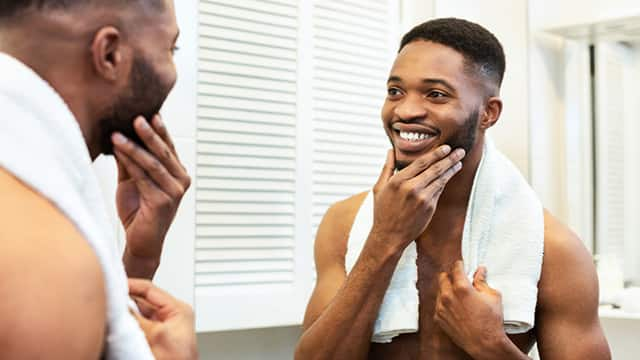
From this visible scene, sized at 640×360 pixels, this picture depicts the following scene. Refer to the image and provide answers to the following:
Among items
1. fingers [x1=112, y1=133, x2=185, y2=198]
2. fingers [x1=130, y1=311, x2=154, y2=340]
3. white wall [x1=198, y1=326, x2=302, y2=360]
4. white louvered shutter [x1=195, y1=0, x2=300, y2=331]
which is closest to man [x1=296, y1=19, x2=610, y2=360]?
white louvered shutter [x1=195, y1=0, x2=300, y2=331]

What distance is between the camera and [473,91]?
4.68ft

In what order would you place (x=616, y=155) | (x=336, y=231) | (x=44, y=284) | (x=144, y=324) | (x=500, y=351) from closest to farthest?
1. (x=44, y=284)
2. (x=144, y=324)
3. (x=500, y=351)
4. (x=336, y=231)
5. (x=616, y=155)

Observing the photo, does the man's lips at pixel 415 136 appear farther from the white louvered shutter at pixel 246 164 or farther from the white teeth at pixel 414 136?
the white louvered shutter at pixel 246 164

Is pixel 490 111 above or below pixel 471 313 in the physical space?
above

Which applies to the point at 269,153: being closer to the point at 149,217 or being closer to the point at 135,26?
the point at 149,217

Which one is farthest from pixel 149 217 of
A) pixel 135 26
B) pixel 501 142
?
pixel 501 142

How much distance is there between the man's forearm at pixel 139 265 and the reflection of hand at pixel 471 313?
0.57 m

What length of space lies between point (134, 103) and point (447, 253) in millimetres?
862

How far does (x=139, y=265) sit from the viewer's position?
100 centimetres

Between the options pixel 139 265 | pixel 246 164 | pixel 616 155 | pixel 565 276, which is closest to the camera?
pixel 139 265

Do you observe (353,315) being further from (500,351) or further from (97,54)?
(97,54)

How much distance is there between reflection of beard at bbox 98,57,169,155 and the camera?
739 mm

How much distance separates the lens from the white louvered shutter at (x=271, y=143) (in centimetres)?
166

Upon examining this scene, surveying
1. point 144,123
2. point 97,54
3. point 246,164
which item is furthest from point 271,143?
point 97,54
